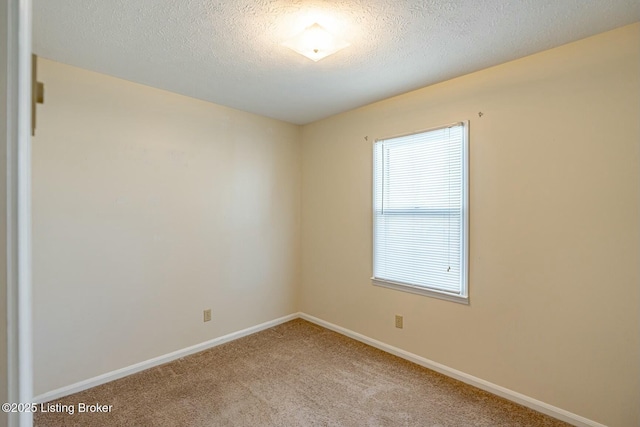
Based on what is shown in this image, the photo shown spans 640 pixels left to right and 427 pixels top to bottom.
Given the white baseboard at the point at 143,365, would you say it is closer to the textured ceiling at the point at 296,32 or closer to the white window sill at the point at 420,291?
the white window sill at the point at 420,291

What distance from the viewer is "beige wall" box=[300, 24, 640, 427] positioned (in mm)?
1831

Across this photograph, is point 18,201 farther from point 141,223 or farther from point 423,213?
point 423,213

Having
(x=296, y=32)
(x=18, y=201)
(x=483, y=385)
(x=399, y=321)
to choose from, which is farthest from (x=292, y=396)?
(x=296, y=32)

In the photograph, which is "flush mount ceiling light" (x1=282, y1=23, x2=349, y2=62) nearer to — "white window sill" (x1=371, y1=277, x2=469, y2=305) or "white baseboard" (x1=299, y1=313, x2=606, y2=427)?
"white window sill" (x1=371, y1=277, x2=469, y2=305)

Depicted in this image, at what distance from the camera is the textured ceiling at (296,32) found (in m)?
1.66

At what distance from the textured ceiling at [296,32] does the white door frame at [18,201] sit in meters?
1.42

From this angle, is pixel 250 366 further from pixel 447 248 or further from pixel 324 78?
pixel 324 78

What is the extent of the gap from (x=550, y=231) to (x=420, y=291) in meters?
1.07

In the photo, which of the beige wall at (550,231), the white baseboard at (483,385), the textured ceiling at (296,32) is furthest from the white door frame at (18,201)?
the white baseboard at (483,385)

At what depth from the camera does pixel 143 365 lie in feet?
8.57

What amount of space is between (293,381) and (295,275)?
1.50 m

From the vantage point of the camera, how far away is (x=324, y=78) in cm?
250

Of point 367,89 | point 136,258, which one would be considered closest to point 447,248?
point 367,89

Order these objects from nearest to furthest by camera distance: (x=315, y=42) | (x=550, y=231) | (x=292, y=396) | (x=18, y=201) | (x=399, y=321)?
(x=18, y=201) < (x=315, y=42) < (x=550, y=231) < (x=292, y=396) < (x=399, y=321)
